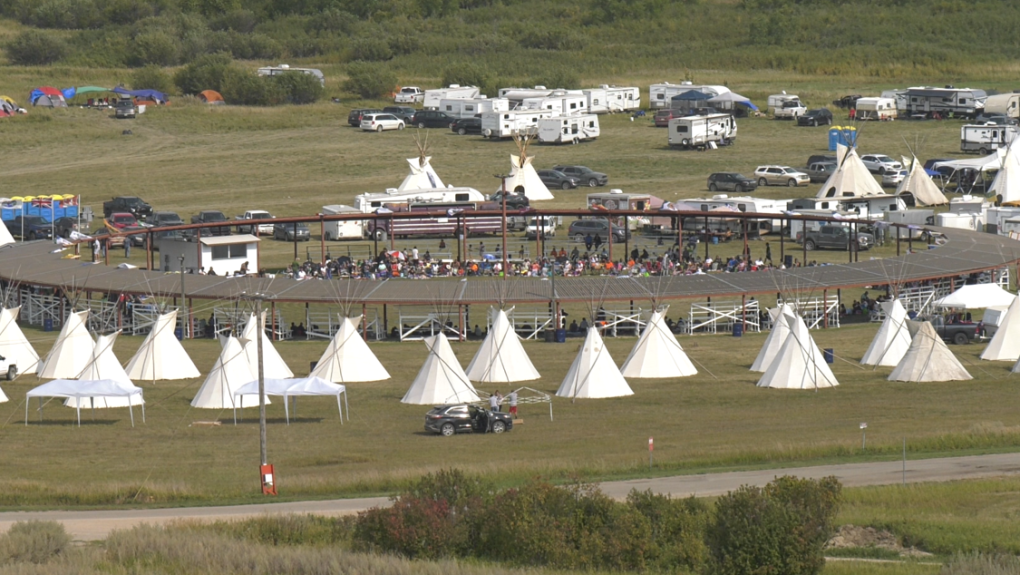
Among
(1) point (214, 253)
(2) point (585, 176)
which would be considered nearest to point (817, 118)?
(2) point (585, 176)

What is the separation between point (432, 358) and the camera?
1861 inches

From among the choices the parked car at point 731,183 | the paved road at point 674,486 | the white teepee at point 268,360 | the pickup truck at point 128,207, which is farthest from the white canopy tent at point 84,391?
the parked car at point 731,183

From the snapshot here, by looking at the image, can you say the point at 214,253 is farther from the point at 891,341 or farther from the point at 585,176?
the point at 891,341

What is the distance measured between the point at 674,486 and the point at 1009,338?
20.9 metres

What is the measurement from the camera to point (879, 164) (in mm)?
88750

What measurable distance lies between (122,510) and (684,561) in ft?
42.4

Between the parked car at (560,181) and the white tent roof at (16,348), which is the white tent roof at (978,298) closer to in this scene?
the white tent roof at (16,348)

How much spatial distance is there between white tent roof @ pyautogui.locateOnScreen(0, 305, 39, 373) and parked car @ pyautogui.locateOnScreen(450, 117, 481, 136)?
57.0 meters

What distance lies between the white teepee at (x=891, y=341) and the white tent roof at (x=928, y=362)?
5.65ft

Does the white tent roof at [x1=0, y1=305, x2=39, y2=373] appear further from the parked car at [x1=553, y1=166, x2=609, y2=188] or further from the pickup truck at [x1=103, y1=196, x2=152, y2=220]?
the parked car at [x1=553, y1=166, x2=609, y2=188]

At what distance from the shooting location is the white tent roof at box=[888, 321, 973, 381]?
48719 mm

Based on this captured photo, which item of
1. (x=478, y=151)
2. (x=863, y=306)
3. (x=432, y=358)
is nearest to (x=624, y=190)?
(x=478, y=151)

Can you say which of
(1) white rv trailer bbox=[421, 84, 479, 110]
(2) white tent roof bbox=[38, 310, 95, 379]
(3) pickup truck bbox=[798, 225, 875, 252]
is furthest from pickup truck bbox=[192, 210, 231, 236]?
(1) white rv trailer bbox=[421, 84, 479, 110]

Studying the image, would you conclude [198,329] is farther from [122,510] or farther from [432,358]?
[122,510]
